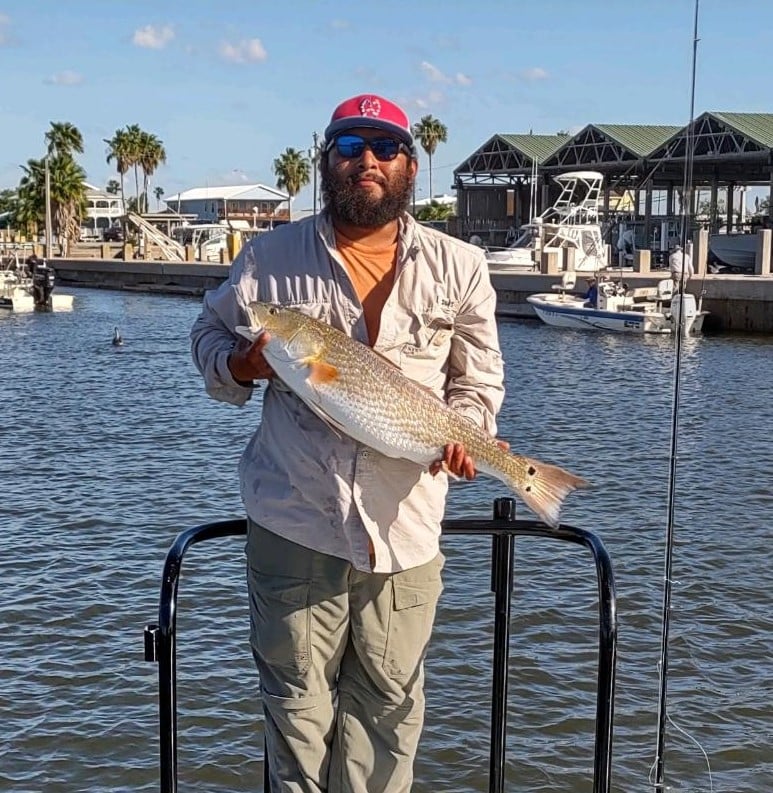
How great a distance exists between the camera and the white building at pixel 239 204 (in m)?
120

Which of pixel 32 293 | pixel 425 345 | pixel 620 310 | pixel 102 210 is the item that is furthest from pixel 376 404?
pixel 102 210

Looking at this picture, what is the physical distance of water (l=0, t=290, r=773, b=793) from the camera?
8.01m

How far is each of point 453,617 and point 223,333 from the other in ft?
23.7

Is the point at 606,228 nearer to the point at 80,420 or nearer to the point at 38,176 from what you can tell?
the point at 80,420

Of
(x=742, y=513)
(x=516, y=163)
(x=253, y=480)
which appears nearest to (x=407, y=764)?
(x=253, y=480)

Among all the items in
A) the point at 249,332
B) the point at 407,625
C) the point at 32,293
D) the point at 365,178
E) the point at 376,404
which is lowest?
the point at 32,293

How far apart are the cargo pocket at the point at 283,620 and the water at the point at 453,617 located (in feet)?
14.9

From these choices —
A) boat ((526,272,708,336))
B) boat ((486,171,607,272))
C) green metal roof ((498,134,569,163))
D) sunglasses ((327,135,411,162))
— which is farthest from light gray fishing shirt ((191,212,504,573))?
green metal roof ((498,134,569,163))

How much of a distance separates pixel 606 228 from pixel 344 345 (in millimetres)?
57747

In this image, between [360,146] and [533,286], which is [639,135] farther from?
[360,146]

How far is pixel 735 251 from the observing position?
53.9 m

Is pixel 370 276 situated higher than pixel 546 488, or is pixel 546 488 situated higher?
pixel 370 276

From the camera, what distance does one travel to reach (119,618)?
1038 centimetres

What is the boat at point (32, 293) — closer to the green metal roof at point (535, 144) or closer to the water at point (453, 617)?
the water at point (453, 617)
